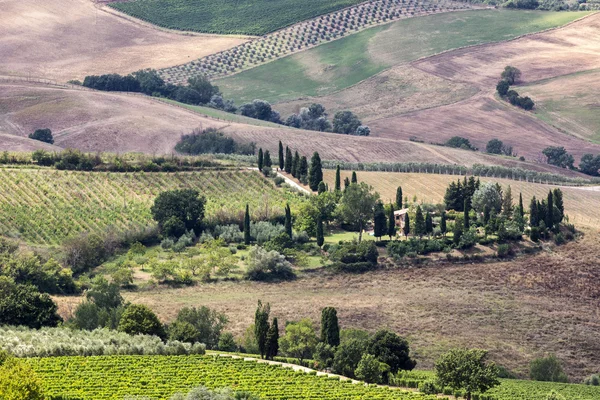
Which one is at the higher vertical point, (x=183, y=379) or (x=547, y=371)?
(x=183, y=379)

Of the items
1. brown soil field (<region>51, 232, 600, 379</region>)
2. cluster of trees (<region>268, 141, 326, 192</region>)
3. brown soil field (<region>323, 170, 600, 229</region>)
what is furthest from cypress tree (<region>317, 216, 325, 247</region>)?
brown soil field (<region>323, 170, 600, 229</region>)

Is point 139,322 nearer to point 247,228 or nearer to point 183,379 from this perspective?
point 183,379

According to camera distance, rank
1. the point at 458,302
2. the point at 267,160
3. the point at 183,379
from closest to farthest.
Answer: the point at 183,379 → the point at 458,302 → the point at 267,160

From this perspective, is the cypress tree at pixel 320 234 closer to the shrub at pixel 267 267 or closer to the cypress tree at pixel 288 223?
the cypress tree at pixel 288 223

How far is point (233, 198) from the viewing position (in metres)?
144

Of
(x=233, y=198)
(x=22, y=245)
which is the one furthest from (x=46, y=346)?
(x=233, y=198)

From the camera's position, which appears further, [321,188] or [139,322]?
[321,188]

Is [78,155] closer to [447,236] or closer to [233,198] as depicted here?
[233,198]

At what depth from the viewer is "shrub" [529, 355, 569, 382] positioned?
10531cm

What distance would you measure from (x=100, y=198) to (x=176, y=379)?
194 ft

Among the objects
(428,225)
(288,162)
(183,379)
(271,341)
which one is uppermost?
(288,162)

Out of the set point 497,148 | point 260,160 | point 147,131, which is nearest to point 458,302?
point 260,160

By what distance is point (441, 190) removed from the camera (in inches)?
5984

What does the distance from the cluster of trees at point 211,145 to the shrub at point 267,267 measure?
49.6 meters
